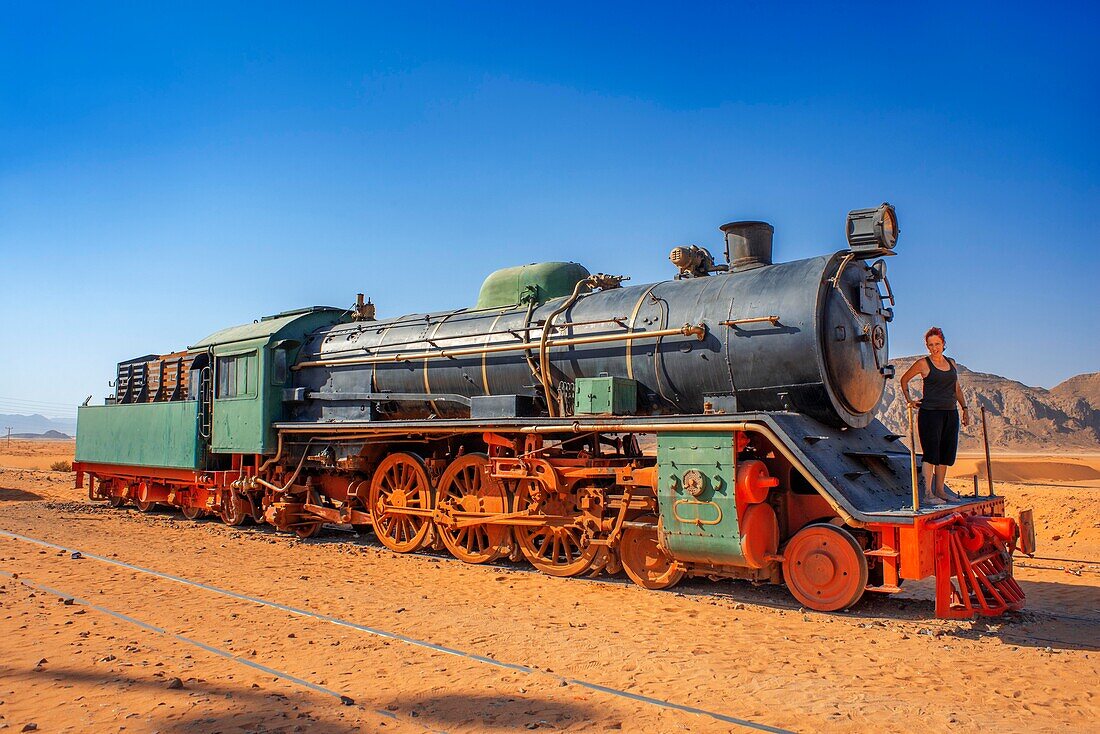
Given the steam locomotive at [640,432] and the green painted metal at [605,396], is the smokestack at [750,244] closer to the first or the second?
the steam locomotive at [640,432]

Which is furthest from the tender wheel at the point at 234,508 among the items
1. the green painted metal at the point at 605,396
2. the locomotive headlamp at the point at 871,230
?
the locomotive headlamp at the point at 871,230

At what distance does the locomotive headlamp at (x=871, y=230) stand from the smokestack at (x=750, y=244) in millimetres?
911

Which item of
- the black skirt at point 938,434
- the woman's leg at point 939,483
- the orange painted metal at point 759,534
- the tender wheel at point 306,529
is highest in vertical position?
the black skirt at point 938,434

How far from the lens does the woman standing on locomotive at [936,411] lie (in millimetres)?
7621

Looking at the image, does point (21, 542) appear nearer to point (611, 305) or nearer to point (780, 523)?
Result: point (611, 305)

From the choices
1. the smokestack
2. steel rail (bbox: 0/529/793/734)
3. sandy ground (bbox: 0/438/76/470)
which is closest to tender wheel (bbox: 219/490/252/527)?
steel rail (bbox: 0/529/793/734)

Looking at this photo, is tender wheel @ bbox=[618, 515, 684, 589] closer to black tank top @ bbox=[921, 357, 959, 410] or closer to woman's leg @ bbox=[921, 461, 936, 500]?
woman's leg @ bbox=[921, 461, 936, 500]

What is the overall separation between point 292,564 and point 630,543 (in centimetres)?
449

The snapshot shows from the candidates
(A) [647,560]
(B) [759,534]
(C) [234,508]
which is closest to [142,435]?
(C) [234,508]

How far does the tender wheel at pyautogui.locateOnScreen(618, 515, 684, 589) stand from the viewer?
8281mm

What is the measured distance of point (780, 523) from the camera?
25.7 feet

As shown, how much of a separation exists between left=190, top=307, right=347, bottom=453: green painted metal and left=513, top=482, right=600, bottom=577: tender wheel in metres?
5.21

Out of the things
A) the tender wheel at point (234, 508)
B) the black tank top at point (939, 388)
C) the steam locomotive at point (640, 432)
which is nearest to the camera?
the steam locomotive at point (640, 432)

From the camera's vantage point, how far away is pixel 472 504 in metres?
9.80
